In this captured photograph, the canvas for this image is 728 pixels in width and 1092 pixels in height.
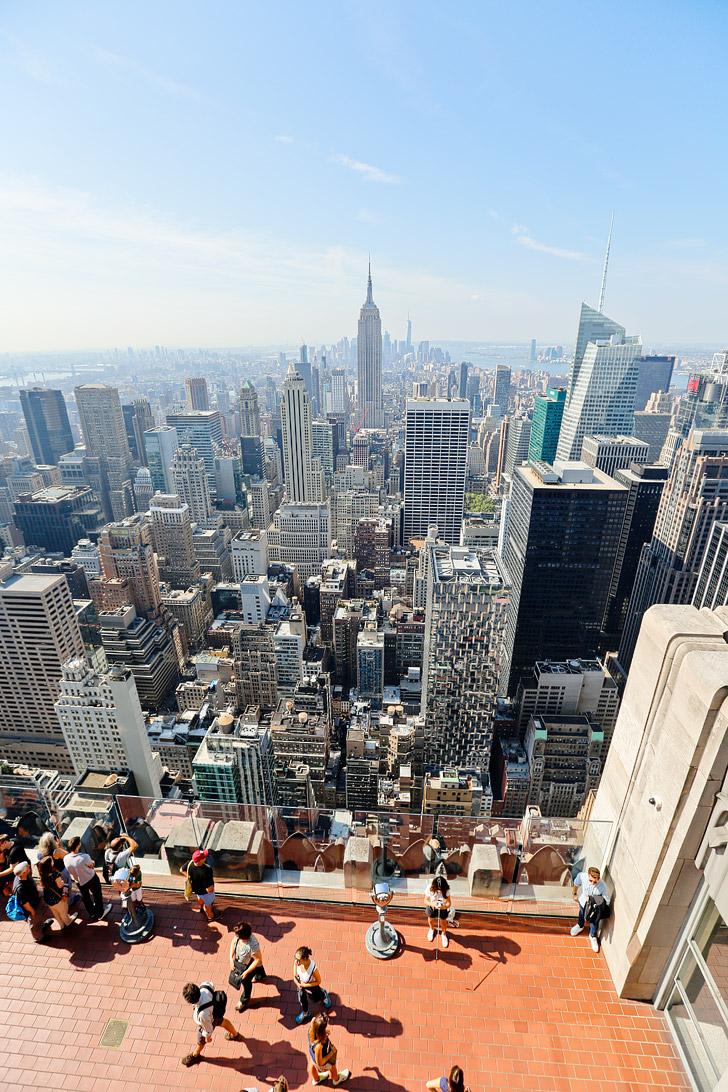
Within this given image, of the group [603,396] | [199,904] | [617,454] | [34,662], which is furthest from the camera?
[603,396]

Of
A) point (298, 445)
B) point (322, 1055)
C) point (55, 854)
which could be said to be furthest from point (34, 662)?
point (298, 445)

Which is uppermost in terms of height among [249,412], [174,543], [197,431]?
[249,412]

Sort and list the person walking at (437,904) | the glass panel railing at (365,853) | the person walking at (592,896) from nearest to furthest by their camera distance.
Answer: the person walking at (592,896) < the person walking at (437,904) < the glass panel railing at (365,853)

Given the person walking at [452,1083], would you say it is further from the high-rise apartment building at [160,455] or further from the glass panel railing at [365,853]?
the high-rise apartment building at [160,455]

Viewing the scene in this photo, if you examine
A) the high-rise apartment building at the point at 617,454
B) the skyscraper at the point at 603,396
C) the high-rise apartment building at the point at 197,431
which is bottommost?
the high-rise apartment building at the point at 197,431

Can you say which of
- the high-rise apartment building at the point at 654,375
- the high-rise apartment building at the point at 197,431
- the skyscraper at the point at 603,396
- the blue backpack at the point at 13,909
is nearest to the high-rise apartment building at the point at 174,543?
the high-rise apartment building at the point at 197,431

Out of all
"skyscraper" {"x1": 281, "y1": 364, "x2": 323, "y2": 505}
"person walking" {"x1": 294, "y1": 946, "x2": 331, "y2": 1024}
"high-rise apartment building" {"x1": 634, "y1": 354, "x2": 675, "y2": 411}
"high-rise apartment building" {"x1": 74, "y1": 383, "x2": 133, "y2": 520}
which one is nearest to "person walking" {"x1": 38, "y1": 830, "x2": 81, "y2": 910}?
"person walking" {"x1": 294, "y1": 946, "x2": 331, "y2": 1024}

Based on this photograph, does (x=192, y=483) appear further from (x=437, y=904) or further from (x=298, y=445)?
(x=437, y=904)
